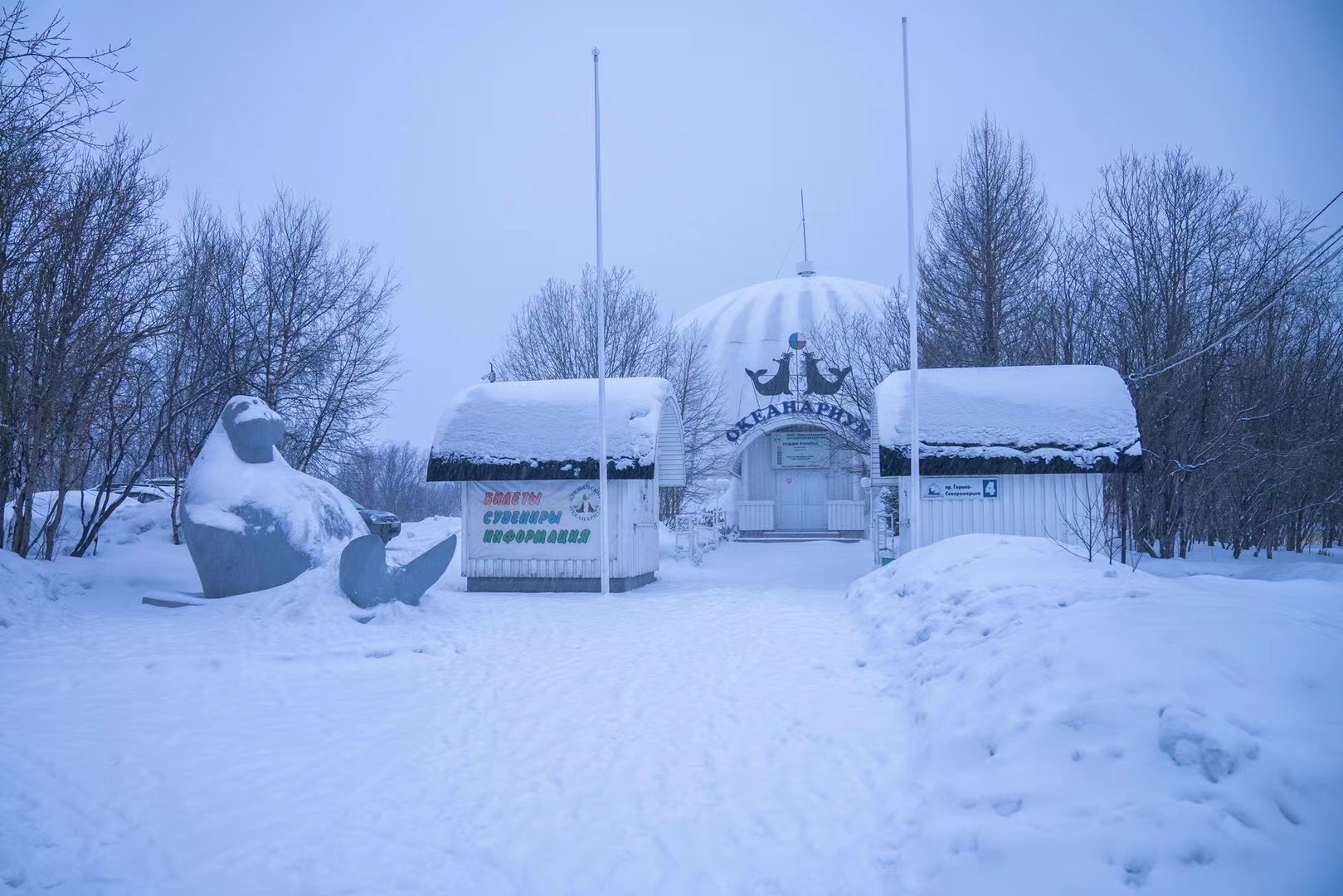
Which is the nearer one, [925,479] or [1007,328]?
[925,479]

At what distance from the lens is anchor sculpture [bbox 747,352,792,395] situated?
28875mm

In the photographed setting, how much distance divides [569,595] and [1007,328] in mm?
14182

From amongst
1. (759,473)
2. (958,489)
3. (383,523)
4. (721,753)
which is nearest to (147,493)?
(383,523)

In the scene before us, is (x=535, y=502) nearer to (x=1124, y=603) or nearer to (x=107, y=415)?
(x=107, y=415)

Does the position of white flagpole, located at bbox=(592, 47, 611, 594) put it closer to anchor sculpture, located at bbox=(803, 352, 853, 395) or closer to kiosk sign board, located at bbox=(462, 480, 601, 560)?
kiosk sign board, located at bbox=(462, 480, 601, 560)

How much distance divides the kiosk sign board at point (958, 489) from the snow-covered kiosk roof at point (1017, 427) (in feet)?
0.83

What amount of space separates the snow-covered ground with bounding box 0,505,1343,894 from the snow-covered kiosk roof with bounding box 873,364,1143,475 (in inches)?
202

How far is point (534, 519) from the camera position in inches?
605

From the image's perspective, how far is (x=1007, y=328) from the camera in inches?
864

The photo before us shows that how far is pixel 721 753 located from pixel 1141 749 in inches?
109

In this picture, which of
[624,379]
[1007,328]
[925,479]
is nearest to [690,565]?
[624,379]

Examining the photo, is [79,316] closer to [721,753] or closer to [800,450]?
[721,753]

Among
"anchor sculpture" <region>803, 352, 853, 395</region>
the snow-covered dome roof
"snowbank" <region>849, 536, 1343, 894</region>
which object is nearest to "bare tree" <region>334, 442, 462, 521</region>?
the snow-covered dome roof

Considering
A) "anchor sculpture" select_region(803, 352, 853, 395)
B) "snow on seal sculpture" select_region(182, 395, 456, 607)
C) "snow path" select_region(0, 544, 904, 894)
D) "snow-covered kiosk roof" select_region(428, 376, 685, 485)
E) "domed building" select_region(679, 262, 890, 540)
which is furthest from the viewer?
"anchor sculpture" select_region(803, 352, 853, 395)
